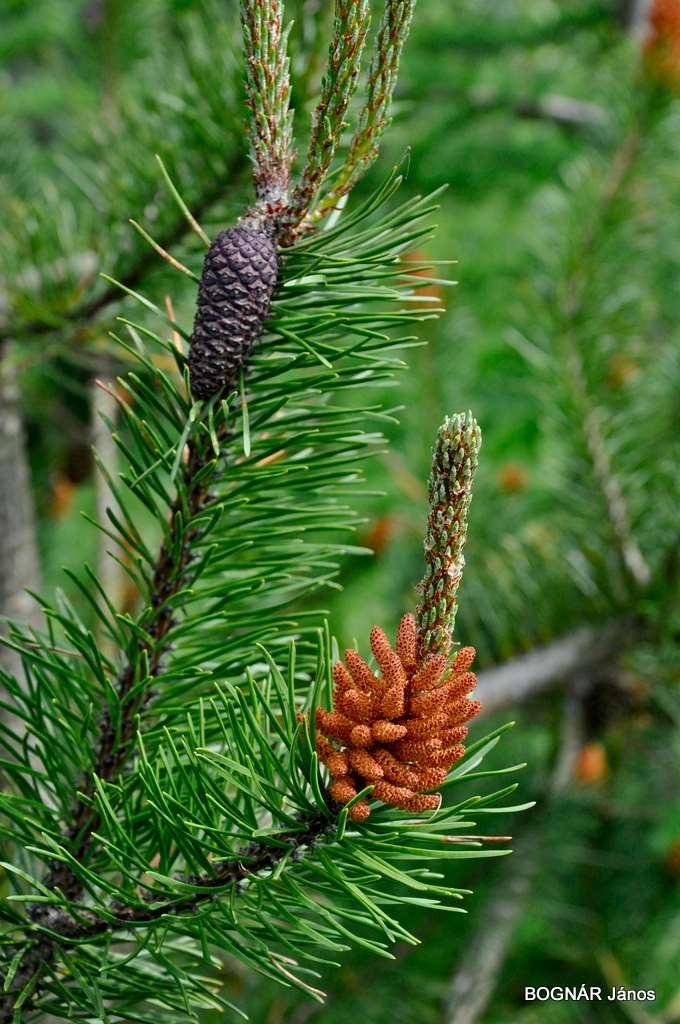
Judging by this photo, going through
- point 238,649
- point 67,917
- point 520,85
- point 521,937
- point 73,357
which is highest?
point 520,85

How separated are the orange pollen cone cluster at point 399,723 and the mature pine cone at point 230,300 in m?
0.15

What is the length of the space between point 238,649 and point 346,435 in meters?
0.13

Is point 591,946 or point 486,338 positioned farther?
point 486,338

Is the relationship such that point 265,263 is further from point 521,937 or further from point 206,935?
point 521,937

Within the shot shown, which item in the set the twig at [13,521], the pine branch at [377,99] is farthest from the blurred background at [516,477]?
the pine branch at [377,99]

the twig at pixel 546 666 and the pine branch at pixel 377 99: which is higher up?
the pine branch at pixel 377 99

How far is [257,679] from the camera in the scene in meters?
0.54

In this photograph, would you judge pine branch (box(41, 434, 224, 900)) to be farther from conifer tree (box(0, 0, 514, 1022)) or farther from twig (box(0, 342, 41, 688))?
twig (box(0, 342, 41, 688))

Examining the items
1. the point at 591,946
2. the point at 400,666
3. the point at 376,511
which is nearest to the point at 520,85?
the point at 376,511

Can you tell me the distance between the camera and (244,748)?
0.41 metres

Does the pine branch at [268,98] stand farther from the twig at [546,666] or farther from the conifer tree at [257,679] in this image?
the twig at [546,666]

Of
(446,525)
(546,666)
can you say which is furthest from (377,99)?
(546,666)

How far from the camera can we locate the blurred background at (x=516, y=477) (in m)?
0.76

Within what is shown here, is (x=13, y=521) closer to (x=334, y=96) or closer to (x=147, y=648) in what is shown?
(x=147, y=648)
